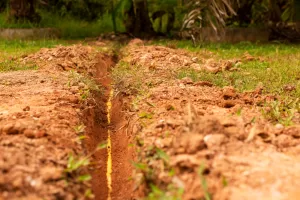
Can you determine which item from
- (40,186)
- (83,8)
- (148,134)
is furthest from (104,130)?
(83,8)

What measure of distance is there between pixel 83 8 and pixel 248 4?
5364mm

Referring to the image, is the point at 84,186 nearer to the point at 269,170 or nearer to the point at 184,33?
the point at 269,170

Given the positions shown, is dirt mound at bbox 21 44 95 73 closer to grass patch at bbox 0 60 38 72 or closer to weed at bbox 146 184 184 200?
grass patch at bbox 0 60 38 72

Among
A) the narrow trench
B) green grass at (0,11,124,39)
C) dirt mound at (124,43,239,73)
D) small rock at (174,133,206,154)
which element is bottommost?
green grass at (0,11,124,39)

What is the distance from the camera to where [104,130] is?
478cm

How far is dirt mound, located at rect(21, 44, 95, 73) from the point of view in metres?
A: 6.59

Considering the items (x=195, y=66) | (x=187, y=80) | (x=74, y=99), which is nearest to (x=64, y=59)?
(x=195, y=66)

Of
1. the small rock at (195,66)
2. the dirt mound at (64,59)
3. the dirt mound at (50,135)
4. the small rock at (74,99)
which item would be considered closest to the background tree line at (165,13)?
the dirt mound at (64,59)

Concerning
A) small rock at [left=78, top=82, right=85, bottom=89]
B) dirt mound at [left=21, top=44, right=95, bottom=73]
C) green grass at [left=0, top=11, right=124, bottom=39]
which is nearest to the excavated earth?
small rock at [left=78, top=82, right=85, bottom=89]

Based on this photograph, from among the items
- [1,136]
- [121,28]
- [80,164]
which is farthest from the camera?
[121,28]

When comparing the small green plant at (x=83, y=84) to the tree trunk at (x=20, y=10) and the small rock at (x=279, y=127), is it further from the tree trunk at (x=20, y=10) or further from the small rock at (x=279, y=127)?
the tree trunk at (x=20, y=10)

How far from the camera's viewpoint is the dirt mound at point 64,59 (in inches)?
259

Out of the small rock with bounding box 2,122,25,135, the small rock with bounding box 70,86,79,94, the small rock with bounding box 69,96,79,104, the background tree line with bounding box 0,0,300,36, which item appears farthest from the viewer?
the background tree line with bounding box 0,0,300,36

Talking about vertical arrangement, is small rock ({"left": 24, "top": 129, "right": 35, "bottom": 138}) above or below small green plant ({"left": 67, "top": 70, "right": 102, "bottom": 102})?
above
